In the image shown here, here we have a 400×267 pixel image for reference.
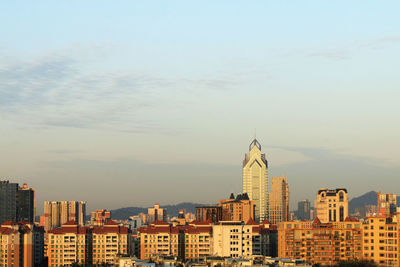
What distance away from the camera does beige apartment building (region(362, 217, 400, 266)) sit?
107 meters

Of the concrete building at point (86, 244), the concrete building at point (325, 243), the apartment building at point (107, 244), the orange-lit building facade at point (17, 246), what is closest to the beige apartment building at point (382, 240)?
the concrete building at point (325, 243)

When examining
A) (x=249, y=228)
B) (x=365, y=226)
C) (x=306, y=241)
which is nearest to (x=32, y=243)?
(x=249, y=228)

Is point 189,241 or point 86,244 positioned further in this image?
point 189,241

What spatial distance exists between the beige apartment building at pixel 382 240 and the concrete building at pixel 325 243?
5.62 metres

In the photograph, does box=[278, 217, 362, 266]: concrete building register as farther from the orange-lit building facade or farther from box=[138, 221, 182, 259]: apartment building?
the orange-lit building facade

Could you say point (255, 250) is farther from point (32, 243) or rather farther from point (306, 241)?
point (32, 243)

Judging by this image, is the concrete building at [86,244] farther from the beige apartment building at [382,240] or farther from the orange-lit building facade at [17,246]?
the beige apartment building at [382,240]

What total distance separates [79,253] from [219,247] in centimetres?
2658

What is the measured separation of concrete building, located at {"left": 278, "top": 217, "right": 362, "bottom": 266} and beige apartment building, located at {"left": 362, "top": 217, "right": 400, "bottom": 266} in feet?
18.4

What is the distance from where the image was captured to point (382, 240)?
110125mm

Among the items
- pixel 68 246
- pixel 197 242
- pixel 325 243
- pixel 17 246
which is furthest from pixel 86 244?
pixel 325 243

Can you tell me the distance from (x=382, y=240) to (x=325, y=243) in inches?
495

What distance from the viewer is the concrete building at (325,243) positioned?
119250 mm

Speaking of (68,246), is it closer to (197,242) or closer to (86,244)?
(86,244)
